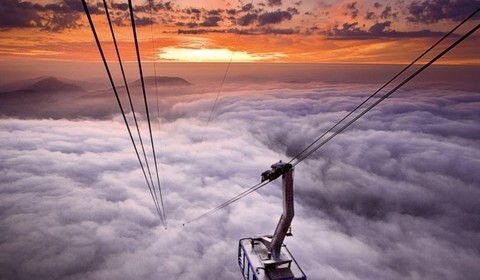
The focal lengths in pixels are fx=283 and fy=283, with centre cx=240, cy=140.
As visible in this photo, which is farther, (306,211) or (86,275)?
(306,211)

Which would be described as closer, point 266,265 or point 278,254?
point 266,265

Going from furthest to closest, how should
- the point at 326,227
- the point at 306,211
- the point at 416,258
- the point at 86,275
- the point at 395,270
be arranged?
the point at 306,211 → the point at 326,227 → the point at 416,258 → the point at 395,270 → the point at 86,275

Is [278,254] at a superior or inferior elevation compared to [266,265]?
inferior

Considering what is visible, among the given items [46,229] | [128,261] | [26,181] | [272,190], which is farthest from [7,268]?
[272,190]

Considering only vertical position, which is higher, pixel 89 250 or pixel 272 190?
pixel 272 190

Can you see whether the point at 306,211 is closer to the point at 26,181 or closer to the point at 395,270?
the point at 395,270
